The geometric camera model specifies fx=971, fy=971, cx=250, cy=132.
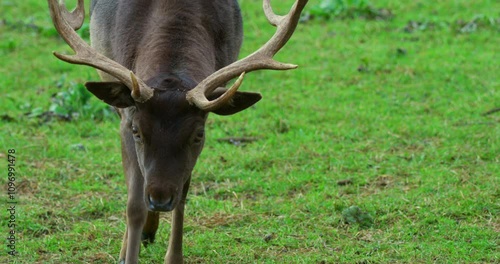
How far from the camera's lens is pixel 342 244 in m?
6.56

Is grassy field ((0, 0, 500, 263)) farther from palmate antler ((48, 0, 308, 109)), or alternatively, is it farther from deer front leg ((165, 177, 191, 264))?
palmate antler ((48, 0, 308, 109))

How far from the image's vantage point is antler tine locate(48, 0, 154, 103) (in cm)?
536

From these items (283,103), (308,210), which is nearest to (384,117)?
(283,103)

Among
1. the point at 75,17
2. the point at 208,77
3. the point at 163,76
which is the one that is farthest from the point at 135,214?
the point at 75,17

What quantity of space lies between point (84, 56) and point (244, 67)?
0.94m

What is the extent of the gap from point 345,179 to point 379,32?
4.72 meters

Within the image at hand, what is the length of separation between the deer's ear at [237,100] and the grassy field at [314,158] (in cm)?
118

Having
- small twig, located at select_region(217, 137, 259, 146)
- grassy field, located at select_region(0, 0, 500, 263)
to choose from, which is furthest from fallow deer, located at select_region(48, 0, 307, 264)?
small twig, located at select_region(217, 137, 259, 146)

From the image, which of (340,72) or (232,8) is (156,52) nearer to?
(232,8)

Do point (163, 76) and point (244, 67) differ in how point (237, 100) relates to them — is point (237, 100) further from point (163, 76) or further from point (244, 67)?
point (163, 76)

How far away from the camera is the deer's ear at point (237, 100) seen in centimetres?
560

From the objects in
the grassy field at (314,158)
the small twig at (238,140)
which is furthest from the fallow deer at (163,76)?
the small twig at (238,140)

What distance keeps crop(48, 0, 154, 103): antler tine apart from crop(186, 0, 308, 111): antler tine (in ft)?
0.92

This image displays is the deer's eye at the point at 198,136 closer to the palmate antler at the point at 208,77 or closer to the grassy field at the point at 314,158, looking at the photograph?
the palmate antler at the point at 208,77
